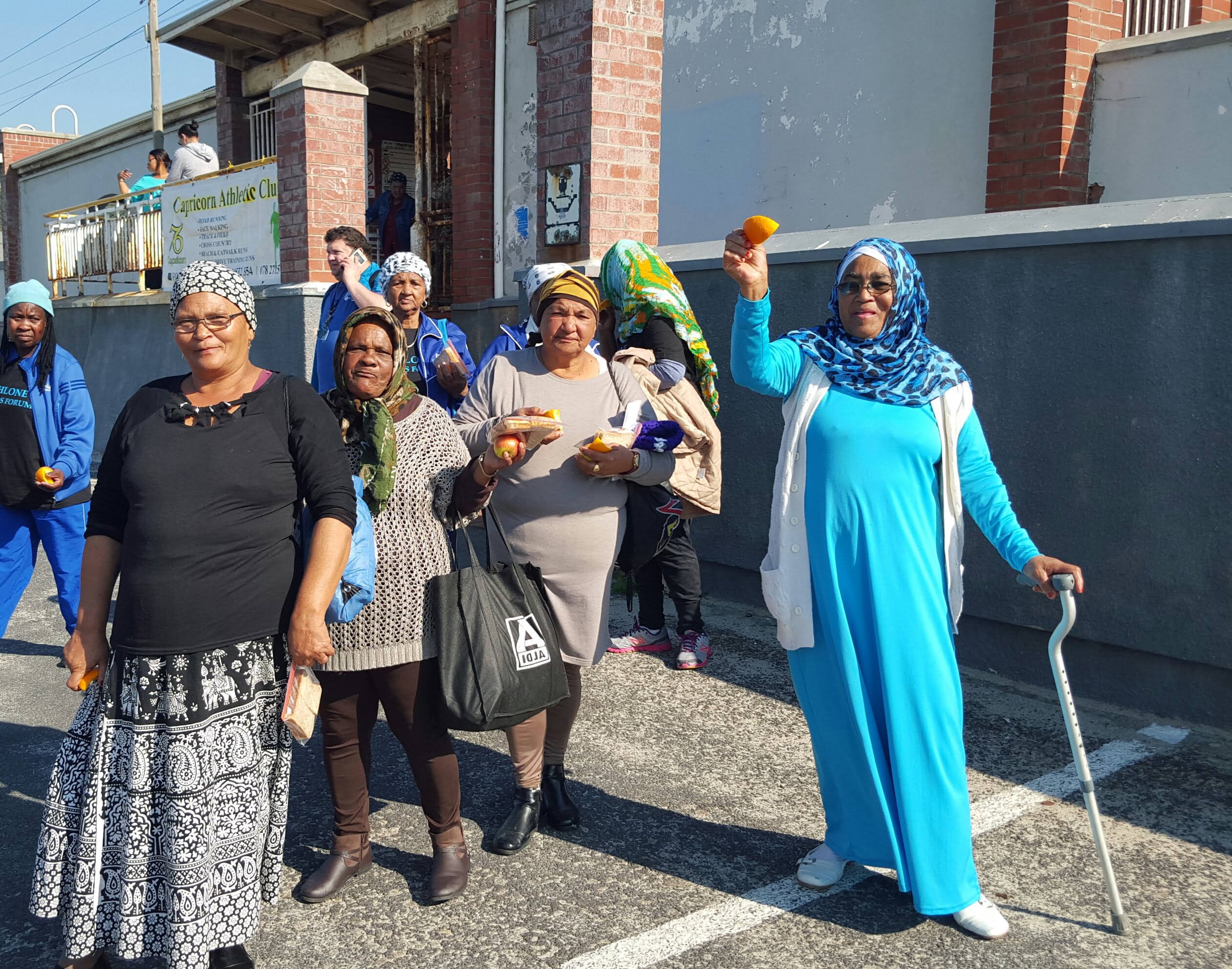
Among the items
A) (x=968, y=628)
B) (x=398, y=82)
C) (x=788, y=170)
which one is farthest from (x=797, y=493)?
(x=398, y=82)

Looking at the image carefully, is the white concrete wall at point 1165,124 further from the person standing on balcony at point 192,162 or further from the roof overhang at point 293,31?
the person standing on balcony at point 192,162

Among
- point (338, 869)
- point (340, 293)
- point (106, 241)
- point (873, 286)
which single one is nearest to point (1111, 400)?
point (873, 286)

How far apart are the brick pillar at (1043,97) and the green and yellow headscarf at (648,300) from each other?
3.48 meters

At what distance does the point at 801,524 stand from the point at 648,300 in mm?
1965

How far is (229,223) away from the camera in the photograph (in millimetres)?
10523

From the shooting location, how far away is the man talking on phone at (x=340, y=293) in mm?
5535

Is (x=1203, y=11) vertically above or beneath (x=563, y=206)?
above

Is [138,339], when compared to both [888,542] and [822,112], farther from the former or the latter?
[888,542]

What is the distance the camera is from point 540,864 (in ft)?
11.3

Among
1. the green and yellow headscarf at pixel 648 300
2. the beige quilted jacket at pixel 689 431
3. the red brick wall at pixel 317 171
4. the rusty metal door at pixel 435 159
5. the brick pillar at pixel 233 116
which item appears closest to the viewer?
the beige quilted jacket at pixel 689 431

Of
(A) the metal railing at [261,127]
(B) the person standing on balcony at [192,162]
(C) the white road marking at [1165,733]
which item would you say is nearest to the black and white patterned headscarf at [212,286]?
(C) the white road marking at [1165,733]

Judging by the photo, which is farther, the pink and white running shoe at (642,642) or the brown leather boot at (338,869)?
the pink and white running shoe at (642,642)

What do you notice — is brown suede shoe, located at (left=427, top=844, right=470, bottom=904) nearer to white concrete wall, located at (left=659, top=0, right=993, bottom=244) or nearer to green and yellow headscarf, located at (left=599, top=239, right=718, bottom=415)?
green and yellow headscarf, located at (left=599, top=239, right=718, bottom=415)

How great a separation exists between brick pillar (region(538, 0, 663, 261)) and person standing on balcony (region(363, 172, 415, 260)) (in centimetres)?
440
